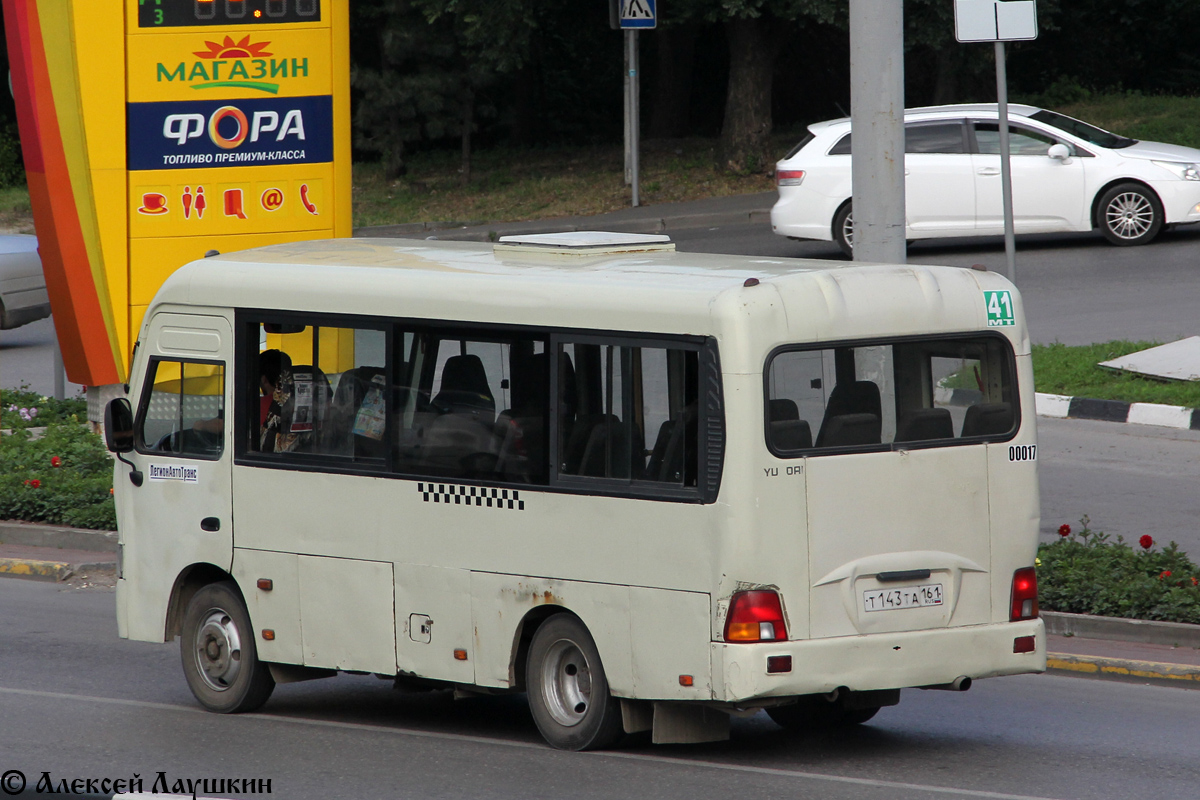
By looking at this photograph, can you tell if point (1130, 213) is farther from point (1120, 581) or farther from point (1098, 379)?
point (1120, 581)

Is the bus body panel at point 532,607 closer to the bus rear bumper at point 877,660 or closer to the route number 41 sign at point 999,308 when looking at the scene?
the bus rear bumper at point 877,660

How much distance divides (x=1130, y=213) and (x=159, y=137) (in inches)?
447

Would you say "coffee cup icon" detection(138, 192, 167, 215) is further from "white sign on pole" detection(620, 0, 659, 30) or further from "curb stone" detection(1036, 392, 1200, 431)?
"white sign on pole" detection(620, 0, 659, 30)

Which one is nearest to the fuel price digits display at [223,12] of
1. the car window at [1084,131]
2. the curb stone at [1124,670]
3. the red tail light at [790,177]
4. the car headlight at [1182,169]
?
the red tail light at [790,177]

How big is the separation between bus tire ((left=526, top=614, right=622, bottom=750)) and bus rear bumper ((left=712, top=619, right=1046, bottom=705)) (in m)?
0.64

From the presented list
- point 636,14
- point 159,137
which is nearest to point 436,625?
point 159,137

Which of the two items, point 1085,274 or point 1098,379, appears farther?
point 1085,274

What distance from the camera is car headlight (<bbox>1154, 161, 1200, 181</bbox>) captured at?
19672 mm

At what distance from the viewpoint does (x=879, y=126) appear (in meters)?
10.5

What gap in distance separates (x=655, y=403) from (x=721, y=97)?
28.5m

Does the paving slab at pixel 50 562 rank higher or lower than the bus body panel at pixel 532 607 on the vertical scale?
lower

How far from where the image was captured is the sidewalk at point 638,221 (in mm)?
24828

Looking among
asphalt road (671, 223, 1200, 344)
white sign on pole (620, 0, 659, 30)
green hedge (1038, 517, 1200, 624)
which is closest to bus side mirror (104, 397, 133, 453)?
green hedge (1038, 517, 1200, 624)

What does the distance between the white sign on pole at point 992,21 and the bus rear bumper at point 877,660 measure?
6.27 metres
